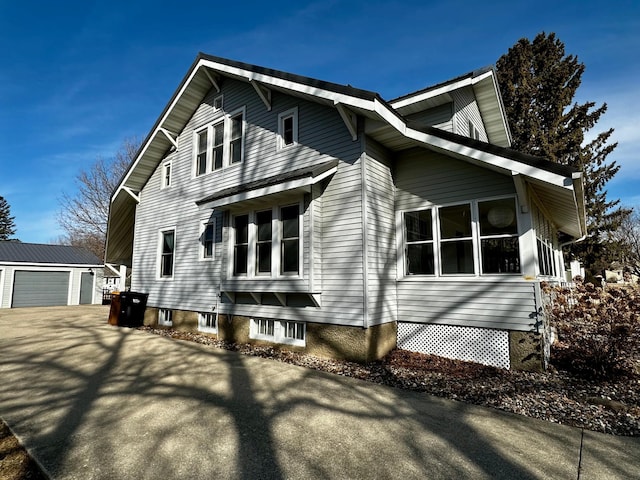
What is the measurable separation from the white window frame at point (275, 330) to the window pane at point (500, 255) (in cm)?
396

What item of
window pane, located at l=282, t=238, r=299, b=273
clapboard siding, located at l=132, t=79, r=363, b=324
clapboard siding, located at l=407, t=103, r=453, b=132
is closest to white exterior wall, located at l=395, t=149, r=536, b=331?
clapboard siding, located at l=407, t=103, r=453, b=132

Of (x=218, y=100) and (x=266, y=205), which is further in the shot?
(x=218, y=100)

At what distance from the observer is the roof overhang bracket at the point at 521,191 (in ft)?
18.2

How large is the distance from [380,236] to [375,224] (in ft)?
1.04

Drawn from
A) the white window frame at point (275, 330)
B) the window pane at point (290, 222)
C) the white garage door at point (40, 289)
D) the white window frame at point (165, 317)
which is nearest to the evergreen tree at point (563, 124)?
the window pane at point (290, 222)

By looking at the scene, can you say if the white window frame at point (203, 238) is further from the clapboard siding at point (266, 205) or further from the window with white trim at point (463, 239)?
the window with white trim at point (463, 239)

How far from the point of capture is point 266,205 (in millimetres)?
7656

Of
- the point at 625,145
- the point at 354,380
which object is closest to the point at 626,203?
the point at 625,145

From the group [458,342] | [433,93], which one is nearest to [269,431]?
[458,342]

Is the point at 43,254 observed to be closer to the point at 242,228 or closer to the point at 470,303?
the point at 242,228

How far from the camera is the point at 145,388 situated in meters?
4.93

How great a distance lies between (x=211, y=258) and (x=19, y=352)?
4573 mm

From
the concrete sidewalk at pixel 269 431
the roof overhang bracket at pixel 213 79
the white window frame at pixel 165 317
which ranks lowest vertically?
the concrete sidewalk at pixel 269 431

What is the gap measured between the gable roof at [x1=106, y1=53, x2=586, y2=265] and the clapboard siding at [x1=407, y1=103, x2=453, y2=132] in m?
0.32
